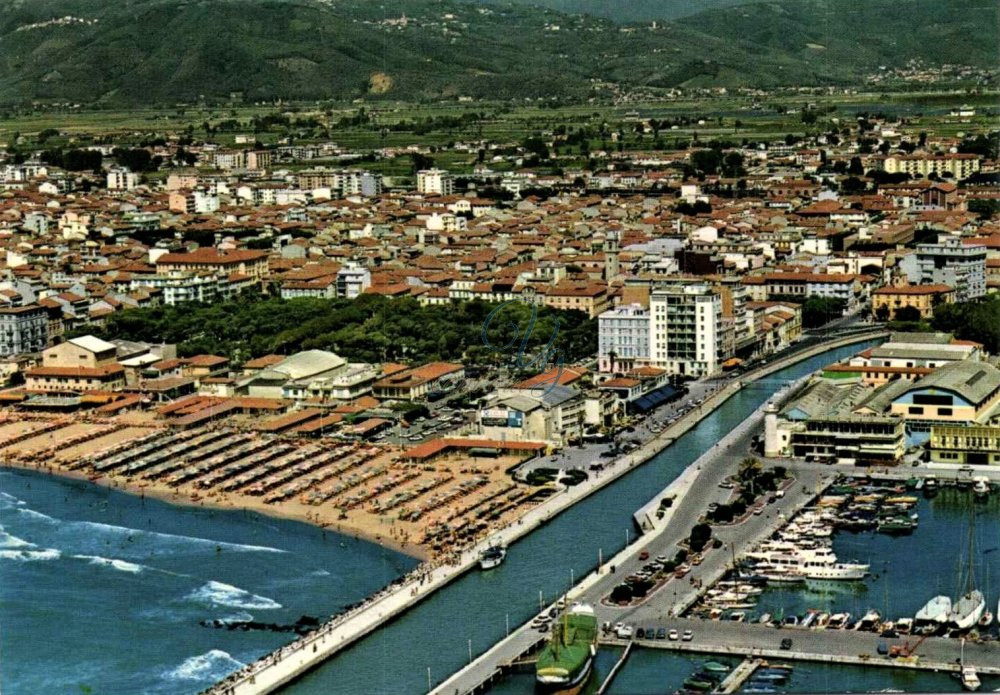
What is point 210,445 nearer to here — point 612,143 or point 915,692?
point 915,692

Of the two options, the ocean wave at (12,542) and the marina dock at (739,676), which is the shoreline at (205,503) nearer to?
the ocean wave at (12,542)

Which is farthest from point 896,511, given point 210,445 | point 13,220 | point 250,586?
point 13,220

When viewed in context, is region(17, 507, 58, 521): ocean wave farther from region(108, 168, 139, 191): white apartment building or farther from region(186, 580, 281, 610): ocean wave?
region(108, 168, 139, 191): white apartment building

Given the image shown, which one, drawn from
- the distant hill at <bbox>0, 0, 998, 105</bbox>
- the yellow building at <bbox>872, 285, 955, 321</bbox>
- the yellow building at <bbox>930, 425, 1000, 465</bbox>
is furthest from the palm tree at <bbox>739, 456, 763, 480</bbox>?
the distant hill at <bbox>0, 0, 998, 105</bbox>

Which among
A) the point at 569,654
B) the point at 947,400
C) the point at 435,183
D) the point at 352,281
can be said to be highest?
the point at 435,183

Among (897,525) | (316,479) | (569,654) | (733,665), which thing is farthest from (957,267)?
(569,654)

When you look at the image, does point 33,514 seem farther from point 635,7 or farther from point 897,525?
point 635,7
